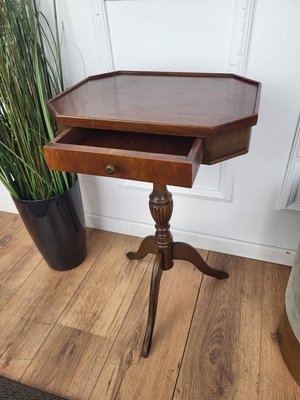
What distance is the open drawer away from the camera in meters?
0.61

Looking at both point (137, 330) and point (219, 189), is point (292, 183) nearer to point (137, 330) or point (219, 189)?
point (219, 189)

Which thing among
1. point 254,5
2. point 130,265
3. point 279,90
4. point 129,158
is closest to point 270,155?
point 279,90

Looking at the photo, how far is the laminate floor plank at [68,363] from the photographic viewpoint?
923 mm

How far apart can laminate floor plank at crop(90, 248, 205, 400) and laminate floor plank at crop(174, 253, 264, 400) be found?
0.11ft

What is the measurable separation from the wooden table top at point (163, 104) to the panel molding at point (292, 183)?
30 centimetres

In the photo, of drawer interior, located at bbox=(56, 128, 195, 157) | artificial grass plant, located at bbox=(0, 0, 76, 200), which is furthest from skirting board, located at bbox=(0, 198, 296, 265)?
drawer interior, located at bbox=(56, 128, 195, 157)

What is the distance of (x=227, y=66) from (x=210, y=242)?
2.36ft

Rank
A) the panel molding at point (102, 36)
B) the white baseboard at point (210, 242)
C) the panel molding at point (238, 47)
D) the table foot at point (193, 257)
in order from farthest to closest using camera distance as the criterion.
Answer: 1. the white baseboard at point (210, 242)
2. the table foot at point (193, 257)
3. the panel molding at point (102, 36)
4. the panel molding at point (238, 47)

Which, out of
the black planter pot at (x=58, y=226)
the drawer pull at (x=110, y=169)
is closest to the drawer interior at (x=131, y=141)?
the drawer pull at (x=110, y=169)

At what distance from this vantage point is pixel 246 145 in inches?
27.7

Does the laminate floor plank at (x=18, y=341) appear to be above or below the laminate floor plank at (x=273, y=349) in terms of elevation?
below

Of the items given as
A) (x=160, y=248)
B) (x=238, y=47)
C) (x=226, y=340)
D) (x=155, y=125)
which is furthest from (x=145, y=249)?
(x=238, y=47)

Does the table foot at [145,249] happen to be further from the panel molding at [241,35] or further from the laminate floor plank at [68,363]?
the panel molding at [241,35]

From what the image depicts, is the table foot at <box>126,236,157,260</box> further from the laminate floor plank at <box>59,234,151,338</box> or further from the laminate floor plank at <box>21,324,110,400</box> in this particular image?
the laminate floor plank at <box>21,324,110,400</box>
